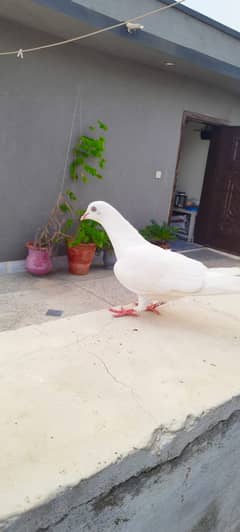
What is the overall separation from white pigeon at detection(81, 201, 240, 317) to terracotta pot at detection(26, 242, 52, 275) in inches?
85.6

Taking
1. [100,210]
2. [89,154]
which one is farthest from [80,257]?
[100,210]

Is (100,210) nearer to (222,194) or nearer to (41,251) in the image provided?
(41,251)

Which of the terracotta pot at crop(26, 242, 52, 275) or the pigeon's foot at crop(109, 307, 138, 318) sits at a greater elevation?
the pigeon's foot at crop(109, 307, 138, 318)

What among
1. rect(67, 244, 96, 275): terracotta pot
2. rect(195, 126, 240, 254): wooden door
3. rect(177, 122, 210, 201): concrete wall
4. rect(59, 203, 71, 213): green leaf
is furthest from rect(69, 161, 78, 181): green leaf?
rect(177, 122, 210, 201): concrete wall

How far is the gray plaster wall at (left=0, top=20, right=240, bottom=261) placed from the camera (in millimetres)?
3750

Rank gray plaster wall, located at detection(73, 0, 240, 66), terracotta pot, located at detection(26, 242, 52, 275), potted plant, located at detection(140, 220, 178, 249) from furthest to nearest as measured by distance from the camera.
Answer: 1. potted plant, located at detection(140, 220, 178, 249)
2. terracotta pot, located at detection(26, 242, 52, 275)
3. gray plaster wall, located at detection(73, 0, 240, 66)

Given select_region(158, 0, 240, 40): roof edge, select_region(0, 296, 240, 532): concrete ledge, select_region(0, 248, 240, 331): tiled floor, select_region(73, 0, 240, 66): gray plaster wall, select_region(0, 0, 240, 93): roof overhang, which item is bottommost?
select_region(0, 248, 240, 331): tiled floor

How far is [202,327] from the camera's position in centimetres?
161

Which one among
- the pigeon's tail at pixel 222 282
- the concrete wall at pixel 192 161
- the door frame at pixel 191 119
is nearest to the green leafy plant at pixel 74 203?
the door frame at pixel 191 119

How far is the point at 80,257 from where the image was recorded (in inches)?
168

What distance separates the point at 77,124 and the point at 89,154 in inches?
14.7

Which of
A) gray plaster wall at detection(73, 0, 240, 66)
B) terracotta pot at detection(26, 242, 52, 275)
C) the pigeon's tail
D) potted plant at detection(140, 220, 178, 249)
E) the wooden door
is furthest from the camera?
the wooden door

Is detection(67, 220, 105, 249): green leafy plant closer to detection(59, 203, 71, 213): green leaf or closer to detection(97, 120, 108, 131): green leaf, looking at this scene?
detection(59, 203, 71, 213): green leaf

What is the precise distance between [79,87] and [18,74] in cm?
75
